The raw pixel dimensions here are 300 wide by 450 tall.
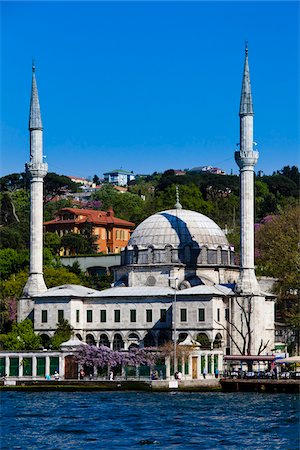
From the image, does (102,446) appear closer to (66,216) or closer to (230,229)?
(230,229)

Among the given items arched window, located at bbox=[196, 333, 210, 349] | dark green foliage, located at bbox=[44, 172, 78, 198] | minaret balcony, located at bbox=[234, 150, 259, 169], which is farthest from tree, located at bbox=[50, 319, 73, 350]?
dark green foliage, located at bbox=[44, 172, 78, 198]

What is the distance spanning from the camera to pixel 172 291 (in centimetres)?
7769

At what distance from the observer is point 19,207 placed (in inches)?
5074

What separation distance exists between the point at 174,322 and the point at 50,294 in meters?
7.71

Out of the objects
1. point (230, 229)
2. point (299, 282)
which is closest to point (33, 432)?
point (299, 282)

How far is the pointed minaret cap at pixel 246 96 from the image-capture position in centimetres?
7588

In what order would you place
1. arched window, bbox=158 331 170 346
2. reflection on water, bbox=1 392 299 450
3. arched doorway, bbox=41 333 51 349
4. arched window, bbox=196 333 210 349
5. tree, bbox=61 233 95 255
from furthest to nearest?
tree, bbox=61 233 95 255
arched window, bbox=158 331 170 346
arched doorway, bbox=41 333 51 349
arched window, bbox=196 333 210 349
reflection on water, bbox=1 392 299 450

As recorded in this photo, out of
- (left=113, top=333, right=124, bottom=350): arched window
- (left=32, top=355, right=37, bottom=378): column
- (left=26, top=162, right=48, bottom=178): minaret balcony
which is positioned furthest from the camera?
(left=26, top=162, right=48, bottom=178): minaret balcony

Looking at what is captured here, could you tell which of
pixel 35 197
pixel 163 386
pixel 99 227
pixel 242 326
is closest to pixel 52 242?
pixel 99 227

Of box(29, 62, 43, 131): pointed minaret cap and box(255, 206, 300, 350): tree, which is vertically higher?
box(29, 62, 43, 131): pointed minaret cap

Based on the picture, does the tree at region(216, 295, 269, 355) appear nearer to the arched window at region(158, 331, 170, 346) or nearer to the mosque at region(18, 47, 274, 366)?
the mosque at region(18, 47, 274, 366)

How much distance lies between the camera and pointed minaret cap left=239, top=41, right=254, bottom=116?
249 feet

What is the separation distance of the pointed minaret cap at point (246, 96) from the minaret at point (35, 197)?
12153mm

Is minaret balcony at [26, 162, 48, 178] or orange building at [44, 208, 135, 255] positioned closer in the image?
minaret balcony at [26, 162, 48, 178]
